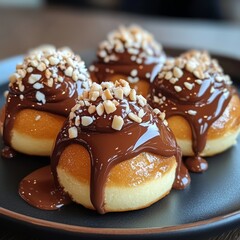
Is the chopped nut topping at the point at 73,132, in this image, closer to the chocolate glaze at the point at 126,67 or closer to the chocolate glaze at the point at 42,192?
the chocolate glaze at the point at 42,192

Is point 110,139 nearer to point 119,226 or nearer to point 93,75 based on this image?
point 119,226

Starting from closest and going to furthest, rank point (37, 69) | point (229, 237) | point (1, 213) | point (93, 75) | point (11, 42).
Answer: point (1, 213), point (229, 237), point (37, 69), point (93, 75), point (11, 42)

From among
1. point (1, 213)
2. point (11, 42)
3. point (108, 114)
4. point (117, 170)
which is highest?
point (108, 114)

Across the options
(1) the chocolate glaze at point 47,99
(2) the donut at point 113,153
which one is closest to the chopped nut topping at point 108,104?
(2) the donut at point 113,153

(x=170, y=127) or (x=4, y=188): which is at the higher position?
(x=170, y=127)

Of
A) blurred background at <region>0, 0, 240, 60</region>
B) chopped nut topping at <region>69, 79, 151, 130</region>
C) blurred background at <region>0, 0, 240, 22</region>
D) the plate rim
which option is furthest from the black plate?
blurred background at <region>0, 0, 240, 22</region>

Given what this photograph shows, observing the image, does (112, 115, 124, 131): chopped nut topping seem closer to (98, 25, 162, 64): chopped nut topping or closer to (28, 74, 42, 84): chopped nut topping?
(28, 74, 42, 84): chopped nut topping

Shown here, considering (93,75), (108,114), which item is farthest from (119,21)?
(108,114)
